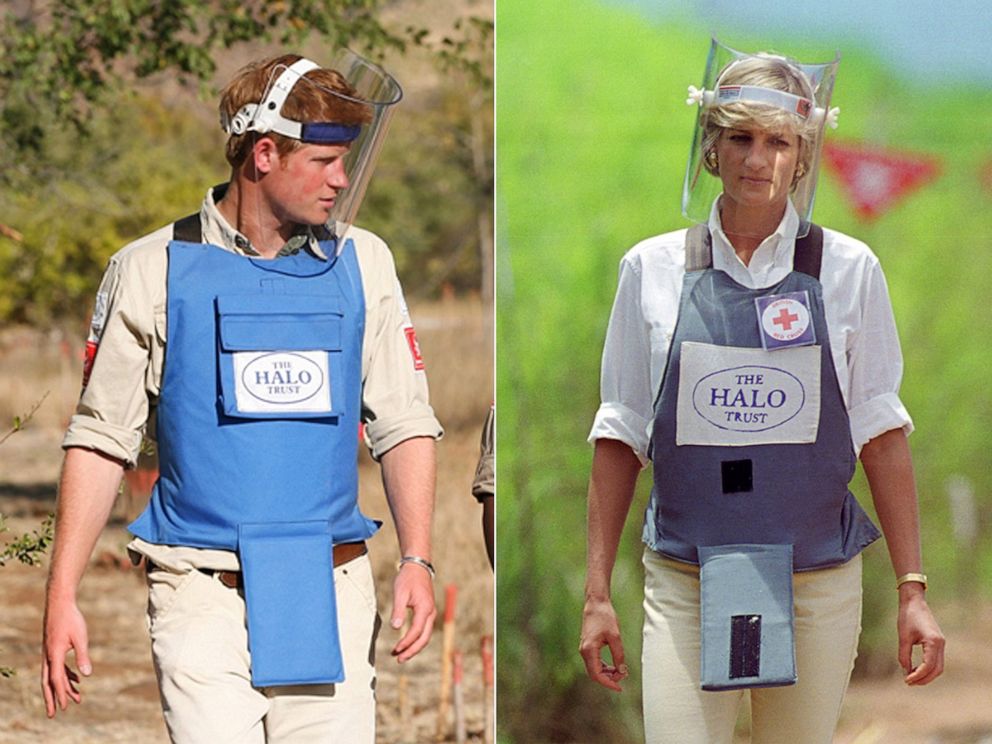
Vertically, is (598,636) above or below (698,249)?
below

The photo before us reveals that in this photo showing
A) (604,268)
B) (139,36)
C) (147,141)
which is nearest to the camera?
(604,268)

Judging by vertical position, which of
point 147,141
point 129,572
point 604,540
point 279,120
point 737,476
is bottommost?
point 129,572

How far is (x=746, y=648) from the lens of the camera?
3.57 metres

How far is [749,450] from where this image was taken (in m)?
3.67

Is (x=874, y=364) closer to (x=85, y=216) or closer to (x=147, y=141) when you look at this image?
(x=85, y=216)

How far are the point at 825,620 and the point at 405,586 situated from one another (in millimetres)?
788

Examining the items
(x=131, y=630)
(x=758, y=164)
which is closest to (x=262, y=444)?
(x=758, y=164)

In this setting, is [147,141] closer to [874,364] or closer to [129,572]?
[129,572]

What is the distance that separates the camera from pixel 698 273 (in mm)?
3662

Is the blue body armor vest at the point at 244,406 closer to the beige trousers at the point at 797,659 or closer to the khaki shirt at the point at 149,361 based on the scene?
the khaki shirt at the point at 149,361

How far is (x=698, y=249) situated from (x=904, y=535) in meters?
0.67

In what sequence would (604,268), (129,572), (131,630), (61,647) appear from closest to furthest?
(61,647), (604,268), (131,630), (129,572)

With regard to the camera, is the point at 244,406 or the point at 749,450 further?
the point at 749,450

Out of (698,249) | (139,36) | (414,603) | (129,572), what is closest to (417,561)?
(414,603)
